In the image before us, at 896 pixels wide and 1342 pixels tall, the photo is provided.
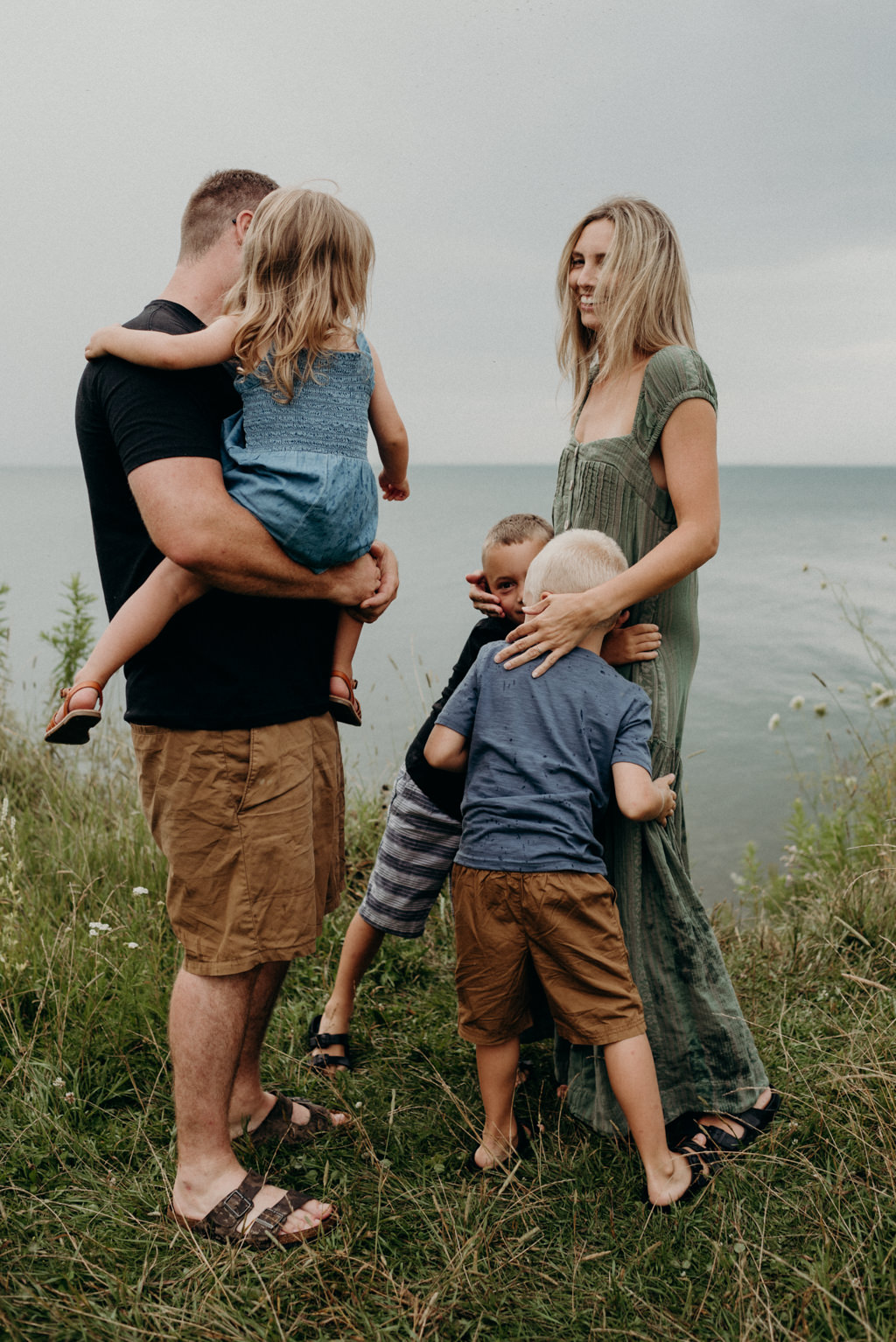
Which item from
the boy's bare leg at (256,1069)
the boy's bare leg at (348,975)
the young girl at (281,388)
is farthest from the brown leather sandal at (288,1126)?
the young girl at (281,388)

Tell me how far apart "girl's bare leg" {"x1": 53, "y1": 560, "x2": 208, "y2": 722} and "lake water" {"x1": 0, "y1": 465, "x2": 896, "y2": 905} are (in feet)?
6.81

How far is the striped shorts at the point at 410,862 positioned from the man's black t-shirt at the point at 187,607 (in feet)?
2.05

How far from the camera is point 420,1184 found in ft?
7.22

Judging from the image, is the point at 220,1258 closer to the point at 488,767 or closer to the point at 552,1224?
the point at 552,1224

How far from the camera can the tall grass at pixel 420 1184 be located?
175cm

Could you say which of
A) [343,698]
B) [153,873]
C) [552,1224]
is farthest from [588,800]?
[153,873]

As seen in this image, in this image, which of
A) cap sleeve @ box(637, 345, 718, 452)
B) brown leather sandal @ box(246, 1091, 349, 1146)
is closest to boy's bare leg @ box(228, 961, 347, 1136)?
brown leather sandal @ box(246, 1091, 349, 1146)

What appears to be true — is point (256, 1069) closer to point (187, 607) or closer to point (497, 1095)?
point (497, 1095)

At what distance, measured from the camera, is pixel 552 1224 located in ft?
6.69

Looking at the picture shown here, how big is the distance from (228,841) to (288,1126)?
890mm

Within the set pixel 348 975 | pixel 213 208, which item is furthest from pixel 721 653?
pixel 213 208

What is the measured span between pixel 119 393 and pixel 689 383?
1.28 metres

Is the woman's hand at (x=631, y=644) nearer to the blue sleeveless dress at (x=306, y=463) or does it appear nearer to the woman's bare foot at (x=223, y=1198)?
the blue sleeveless dress at (x=306, y=463)

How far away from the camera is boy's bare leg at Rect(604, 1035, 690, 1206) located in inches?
82.2
